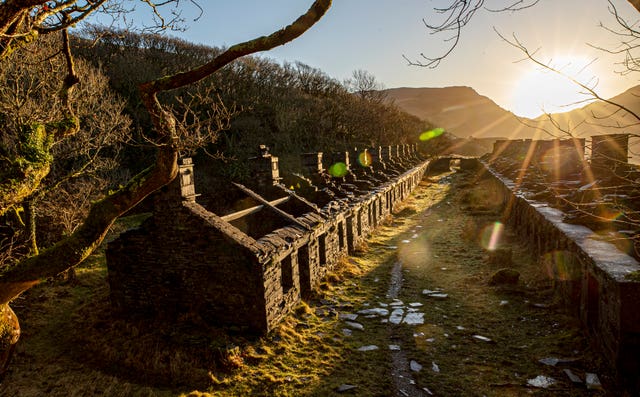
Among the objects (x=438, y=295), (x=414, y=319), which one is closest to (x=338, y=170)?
(x=438, y=295)

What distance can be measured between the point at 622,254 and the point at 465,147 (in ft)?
276

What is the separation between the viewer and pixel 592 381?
7141 mm

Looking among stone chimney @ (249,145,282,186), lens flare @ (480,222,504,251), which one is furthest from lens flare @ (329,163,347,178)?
stone chimney @ (249,145,282,186)

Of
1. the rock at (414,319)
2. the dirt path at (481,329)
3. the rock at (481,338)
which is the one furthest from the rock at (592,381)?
the rock at (414,319)

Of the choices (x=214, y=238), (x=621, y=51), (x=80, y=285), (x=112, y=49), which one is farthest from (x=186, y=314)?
(x=112, y=49)

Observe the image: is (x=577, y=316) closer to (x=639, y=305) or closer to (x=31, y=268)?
(x=639, y=305)

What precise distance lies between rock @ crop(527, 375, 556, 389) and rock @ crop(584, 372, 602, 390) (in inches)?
21.1

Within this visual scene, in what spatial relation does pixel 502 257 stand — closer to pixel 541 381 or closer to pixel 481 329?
pixel 481 329

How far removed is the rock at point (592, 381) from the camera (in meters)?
6.99

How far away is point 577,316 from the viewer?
9297 millimetres

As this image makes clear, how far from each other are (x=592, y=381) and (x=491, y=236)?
11.8m

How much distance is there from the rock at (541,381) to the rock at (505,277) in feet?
15.9

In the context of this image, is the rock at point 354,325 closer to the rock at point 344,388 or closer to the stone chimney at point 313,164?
the rock at point 344,388

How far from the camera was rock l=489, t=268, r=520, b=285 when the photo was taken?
39.5 feet
